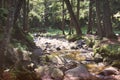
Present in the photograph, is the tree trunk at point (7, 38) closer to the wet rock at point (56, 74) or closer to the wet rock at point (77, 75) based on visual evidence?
the wet rock at point (56, 74)

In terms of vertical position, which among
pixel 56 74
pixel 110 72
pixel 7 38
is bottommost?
pixel 110 72

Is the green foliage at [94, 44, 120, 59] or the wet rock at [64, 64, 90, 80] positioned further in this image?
the green foliage at [94, 44, 120, 59]

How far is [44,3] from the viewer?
5931 cm

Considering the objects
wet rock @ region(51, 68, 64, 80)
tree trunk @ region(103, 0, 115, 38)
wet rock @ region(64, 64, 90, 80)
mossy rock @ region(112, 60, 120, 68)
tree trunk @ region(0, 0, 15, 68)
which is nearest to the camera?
tree trunk @ region(0, 0, 15, 68)

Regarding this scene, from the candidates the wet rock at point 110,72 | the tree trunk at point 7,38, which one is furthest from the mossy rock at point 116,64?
the tree trunk at point 7,38

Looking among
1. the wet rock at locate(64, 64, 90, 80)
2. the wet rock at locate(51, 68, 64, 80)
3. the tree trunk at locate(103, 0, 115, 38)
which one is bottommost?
the wet rock at locate(64, 64, 90, 80)

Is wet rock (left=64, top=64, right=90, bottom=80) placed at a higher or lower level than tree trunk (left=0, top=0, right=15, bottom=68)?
lower

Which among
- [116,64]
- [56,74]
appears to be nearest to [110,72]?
[116,64]

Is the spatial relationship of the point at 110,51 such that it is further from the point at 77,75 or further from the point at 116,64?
the point at 77,75

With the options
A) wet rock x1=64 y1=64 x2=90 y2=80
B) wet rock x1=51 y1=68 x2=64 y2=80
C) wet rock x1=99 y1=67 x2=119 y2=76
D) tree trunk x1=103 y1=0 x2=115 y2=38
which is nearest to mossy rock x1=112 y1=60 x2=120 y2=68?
wet rock x1=99 y1=67 x2=119 y2=76

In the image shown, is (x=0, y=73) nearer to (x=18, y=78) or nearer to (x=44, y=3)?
(x=18, y=78)

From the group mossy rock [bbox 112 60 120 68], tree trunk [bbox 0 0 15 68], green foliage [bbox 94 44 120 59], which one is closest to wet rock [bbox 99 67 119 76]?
mossy rock [bbox 112 60 120 68]

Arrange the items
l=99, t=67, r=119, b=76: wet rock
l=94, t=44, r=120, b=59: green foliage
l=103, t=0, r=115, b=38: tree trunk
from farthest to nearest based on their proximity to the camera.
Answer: l=103, t=0, r=115, b=38: tree trunk
l=94, t=44, r=120, b=59: green foliage
l=99, t=67, r=119, b=76: wet rock

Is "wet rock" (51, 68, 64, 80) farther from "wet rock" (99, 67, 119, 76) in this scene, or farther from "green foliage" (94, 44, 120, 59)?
"green foliage" (94, 44, 120, 59)
